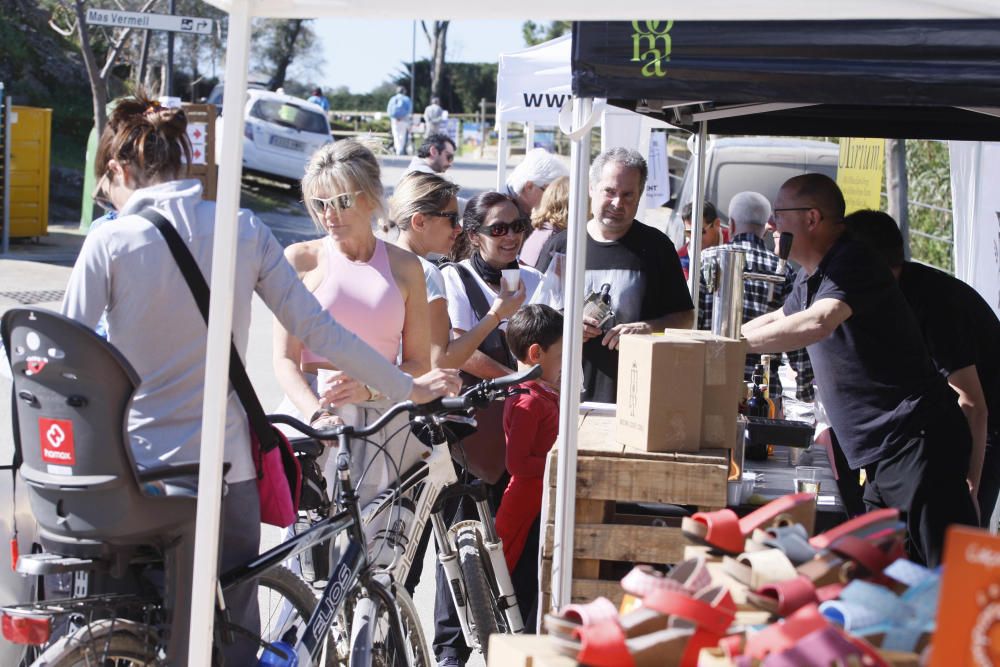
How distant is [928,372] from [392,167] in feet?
93.3

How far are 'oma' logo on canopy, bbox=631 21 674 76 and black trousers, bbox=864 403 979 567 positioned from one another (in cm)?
198

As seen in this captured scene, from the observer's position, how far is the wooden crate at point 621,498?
338cm

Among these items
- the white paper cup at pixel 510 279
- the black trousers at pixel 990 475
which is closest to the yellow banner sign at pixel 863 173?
the black trousers at pixel 990 475

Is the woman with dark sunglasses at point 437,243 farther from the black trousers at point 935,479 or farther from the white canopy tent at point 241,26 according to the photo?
the white canopy tent at point 241,26

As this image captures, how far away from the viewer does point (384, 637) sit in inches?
131

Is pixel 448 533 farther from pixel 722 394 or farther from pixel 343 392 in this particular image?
pixel 722 394

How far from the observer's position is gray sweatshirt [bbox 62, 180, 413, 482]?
8.48 feet

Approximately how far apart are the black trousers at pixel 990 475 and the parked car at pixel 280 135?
2042cm

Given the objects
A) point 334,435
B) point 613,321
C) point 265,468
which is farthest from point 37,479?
point 613,321

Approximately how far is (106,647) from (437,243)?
8.13ft

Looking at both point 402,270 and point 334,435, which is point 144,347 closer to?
point 334,435

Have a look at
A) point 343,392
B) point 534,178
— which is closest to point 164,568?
point 343,392

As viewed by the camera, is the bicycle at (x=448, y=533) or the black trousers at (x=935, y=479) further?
the black trousers at (x=935, y=479)

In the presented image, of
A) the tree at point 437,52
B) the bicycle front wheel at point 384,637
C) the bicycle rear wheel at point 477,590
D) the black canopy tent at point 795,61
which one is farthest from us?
the tree at point 437,52
